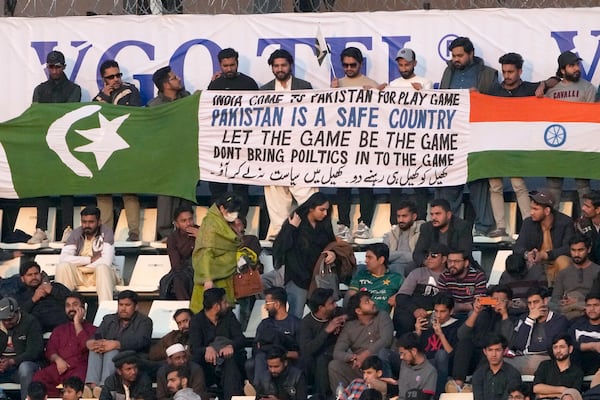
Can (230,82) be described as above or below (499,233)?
above

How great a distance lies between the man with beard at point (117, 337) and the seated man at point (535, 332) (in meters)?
3.26

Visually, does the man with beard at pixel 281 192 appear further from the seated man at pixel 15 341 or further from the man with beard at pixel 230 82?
the seated man at pixel 15 341

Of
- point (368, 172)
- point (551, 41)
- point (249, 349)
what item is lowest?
point (249, 349)

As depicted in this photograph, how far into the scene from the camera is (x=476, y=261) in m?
19.9

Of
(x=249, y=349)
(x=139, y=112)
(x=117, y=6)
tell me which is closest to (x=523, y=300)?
(x=249, y=349)

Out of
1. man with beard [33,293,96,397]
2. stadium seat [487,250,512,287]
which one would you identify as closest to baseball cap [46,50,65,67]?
man with beard [33,293,96,397]

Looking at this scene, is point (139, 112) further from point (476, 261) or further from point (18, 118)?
point (476, 261)

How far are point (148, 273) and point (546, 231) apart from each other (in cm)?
380

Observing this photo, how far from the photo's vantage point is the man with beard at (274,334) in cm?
1864

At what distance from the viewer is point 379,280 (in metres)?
19.5

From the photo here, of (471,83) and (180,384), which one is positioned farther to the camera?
(471,83)

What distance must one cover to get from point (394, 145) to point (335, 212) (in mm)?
871

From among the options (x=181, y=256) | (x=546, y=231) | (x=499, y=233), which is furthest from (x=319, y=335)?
(x=499, y=233)

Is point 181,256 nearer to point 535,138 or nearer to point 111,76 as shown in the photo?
point 111,76
